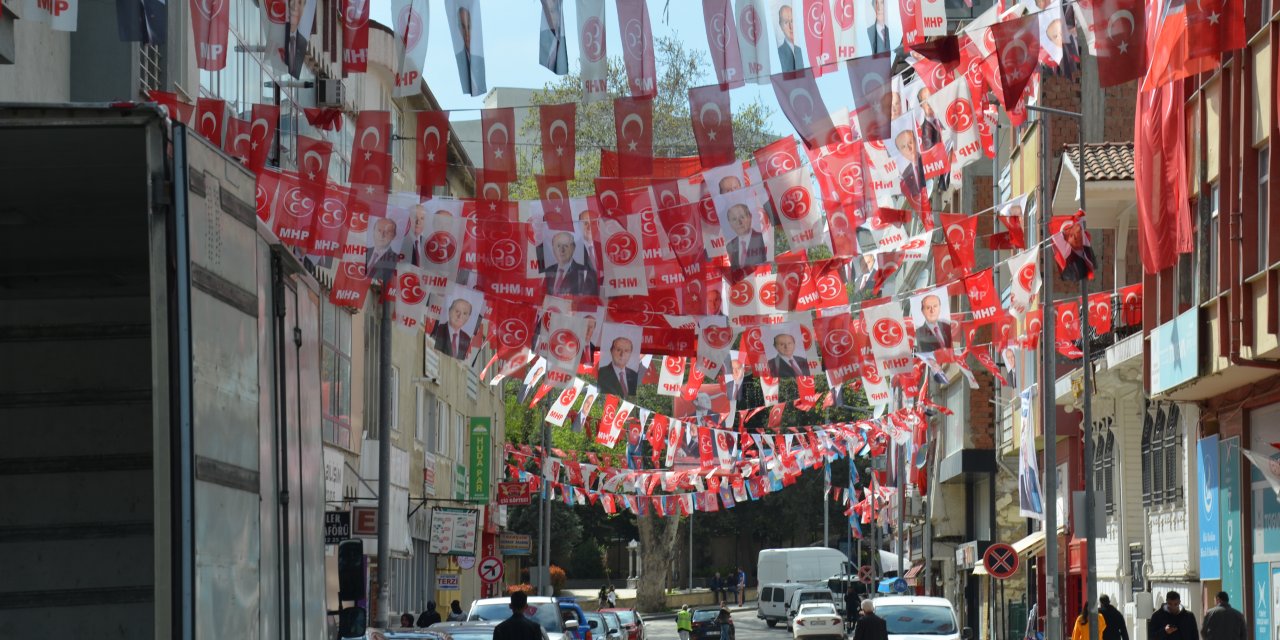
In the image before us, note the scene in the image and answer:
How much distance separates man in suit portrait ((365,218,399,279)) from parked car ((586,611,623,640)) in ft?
45.8

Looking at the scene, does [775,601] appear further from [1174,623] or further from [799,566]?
[1174,623]

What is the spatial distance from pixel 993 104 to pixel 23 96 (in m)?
9.58

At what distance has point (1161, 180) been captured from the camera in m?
22.2

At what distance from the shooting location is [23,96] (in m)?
17.0

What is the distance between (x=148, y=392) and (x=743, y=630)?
57.2 meters

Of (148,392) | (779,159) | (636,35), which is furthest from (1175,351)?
(148,392)

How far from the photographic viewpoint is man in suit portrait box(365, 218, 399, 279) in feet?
57.6

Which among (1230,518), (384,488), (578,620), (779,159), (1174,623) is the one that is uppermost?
(779,159)

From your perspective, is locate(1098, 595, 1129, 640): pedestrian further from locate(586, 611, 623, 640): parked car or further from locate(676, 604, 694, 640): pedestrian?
locate(676, 604, 694, 640): pedestrian

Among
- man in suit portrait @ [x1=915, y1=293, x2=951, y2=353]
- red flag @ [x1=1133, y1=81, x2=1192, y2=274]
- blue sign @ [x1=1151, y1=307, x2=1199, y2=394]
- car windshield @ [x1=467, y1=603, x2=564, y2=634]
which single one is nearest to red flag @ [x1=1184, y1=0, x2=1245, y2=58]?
red flag @ [x1=1133, y1=81, x2=1192, y2=274]

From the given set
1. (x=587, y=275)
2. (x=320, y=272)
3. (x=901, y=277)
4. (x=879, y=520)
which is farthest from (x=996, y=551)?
(x=879, y=520)

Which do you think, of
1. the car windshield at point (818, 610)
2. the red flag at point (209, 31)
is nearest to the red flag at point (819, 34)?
the red flag at point (209, 31)

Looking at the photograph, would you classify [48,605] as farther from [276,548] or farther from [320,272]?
[320,272]

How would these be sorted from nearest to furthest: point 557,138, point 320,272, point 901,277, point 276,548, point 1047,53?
point 276,548, point 1047,53, point 557,138, point 320,272, point 901,277
